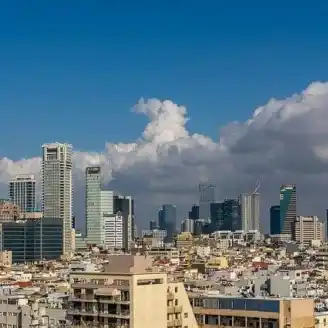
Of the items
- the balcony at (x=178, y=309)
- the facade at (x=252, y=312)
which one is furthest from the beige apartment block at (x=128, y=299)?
the facade at (x=252, y=312)

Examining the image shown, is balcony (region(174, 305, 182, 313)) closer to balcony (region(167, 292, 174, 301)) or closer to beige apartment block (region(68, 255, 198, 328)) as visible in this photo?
beige apartment block (region(68, 255, 198, 328))

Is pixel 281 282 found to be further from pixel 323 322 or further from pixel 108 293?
pixel 108 293

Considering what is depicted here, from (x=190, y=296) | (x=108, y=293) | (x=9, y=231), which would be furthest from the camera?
(x=9, y=231)

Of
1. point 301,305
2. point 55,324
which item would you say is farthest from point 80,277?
point 301,305

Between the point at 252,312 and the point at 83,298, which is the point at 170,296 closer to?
the point at 83,298

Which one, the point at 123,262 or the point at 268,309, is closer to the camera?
the point at 123,262

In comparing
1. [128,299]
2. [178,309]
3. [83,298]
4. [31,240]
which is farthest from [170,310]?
[31,240]

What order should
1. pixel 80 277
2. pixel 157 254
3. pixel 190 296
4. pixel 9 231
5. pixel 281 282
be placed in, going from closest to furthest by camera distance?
pixel 80 277 < pixel 190 296 < pixel 281 282 < pixel 157 254 < pixel 9 231

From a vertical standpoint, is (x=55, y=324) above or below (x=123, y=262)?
below
